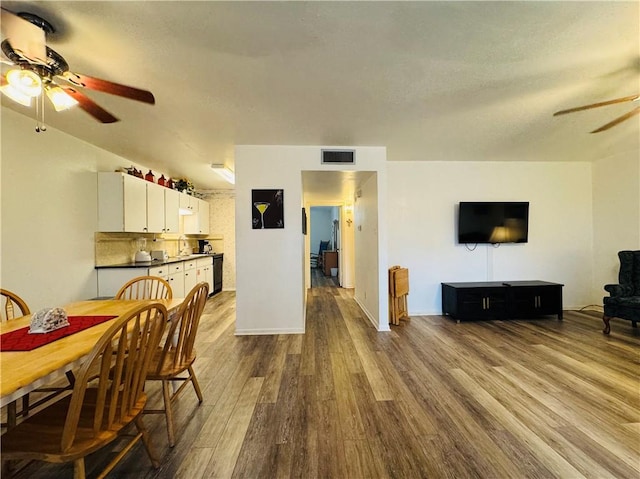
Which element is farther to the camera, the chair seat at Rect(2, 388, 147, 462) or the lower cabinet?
the lower cabinet

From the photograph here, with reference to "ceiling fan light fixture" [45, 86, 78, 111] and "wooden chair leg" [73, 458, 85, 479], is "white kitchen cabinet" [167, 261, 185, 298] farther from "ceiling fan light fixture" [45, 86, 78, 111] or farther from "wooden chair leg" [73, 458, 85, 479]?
"wooden chair leg" [73, 458, 85, 479]

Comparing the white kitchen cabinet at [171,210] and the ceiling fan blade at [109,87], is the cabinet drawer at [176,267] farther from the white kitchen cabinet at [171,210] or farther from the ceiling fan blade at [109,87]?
the ceiling fan blade at [109,87]

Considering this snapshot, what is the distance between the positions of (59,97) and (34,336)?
1.44 meters

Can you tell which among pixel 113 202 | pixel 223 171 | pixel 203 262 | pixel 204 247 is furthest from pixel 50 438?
pixel 204 247

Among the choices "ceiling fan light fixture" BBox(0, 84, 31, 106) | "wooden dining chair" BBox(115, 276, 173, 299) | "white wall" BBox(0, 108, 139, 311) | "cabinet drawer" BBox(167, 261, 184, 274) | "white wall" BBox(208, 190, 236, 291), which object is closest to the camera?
"ceiling fan light fixture" BBox(0, 84, 31, 106)

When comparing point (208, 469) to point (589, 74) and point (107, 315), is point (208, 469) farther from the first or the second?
point (589, 74)

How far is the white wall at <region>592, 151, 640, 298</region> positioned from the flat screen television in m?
1.30

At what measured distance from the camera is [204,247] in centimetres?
630

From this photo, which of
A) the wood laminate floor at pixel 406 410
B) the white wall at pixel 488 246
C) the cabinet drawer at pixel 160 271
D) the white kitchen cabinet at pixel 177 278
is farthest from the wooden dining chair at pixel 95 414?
the white wall at pixel 488 246

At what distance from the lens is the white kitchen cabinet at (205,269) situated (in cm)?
522

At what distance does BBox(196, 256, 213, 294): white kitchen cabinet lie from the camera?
5223 mm

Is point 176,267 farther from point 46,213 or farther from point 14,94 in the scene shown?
point 14,94

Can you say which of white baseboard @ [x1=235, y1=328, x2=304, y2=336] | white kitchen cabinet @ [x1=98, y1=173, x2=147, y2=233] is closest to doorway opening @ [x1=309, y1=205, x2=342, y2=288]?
white baseboard @ [x1=235, y1=328, x2=304, y2=336]

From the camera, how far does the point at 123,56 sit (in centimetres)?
181
